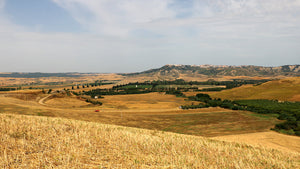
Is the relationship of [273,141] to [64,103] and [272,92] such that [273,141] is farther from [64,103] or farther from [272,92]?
[272,92]

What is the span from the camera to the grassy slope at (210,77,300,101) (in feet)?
439

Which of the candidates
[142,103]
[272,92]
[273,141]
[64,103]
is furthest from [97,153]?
[272,92]

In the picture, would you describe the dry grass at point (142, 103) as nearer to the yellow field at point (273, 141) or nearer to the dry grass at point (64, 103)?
the dry grass at point (64, 103)

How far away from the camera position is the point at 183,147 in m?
12.3

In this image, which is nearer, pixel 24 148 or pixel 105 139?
pixel 24 148

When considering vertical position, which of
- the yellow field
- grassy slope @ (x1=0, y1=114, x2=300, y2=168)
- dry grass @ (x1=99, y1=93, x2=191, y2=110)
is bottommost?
dry grass @ (x1=99, y1=93, x2=191, y2=110)

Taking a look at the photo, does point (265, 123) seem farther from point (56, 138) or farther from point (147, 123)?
point (56, 138)

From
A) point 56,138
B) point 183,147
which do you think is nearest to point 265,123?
point 183,147

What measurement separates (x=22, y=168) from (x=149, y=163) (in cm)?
496

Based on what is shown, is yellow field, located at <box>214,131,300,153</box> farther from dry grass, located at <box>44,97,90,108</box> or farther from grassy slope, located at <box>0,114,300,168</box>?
dry grass, located at <box>44,97,90,108</box>

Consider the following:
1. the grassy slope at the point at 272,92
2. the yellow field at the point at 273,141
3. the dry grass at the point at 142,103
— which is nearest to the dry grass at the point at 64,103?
the dry grass at the point at 142,103

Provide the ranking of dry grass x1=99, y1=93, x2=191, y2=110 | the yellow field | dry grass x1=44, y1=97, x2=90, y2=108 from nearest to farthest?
1. the yellow field
2. dry grass x1=44, y1=97, x2=90, y2=108
3. dry grass x1=99, y1=93, x2=191, y2=110

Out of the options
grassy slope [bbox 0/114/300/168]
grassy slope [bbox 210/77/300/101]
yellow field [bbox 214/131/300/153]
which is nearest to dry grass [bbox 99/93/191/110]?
grassy slope [bbox 210/77/300/101]

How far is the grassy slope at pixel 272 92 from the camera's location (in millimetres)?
133875
